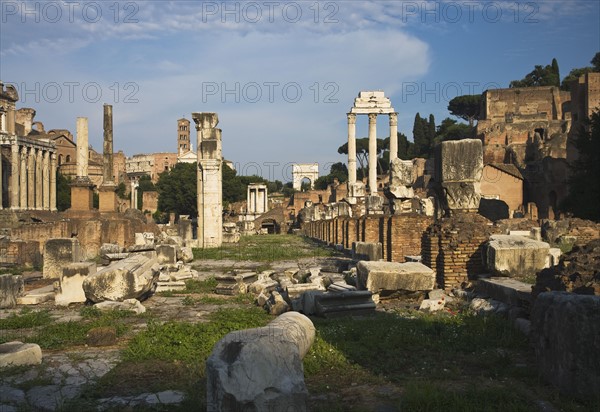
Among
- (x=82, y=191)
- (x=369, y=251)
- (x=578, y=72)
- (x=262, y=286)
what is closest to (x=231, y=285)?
(x=262, y=286)

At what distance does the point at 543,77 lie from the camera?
7975cm

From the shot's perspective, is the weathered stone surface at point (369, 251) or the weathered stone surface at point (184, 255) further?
the weathered stone surface at point (184, 255)

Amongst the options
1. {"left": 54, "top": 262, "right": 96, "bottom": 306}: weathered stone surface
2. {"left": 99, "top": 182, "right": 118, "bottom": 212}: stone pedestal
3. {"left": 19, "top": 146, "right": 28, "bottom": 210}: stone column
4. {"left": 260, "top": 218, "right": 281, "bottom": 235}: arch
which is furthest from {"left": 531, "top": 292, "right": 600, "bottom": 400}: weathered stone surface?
{"left": 260, "top": 218, "right": 281, "bottom": 235}: arch

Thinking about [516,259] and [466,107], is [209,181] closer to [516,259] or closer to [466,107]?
[516,259]

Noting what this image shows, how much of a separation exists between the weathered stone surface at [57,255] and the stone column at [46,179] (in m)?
44.6

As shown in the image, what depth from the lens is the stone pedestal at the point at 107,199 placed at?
68.7 ft

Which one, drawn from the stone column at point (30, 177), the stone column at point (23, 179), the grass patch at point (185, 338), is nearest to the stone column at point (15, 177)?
the stone column at point (23, 179)

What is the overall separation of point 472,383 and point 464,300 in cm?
374

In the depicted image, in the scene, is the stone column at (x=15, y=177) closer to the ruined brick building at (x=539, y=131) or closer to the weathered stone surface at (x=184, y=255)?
the weathered stone surface at (x=184, y=255)

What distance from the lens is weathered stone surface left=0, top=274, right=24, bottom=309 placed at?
26.8 feet

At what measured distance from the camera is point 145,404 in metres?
3.79

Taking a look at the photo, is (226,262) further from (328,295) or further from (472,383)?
(472,383)

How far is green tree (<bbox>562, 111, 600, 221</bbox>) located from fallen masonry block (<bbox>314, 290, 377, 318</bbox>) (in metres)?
24.1

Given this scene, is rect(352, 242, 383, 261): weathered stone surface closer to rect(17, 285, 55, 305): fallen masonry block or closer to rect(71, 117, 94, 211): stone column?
rect(17, 285, 55, 305): fallen masonry block
